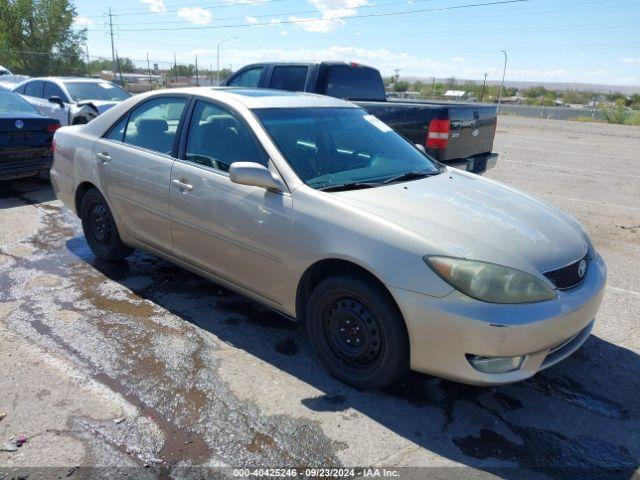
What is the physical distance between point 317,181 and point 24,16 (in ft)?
139

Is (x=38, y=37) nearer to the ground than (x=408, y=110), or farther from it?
farther from it

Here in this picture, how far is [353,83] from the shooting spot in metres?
8.33

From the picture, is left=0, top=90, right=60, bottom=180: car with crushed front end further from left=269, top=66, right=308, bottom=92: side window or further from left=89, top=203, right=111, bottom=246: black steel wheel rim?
left=269, top=66, right=308, bottom=92: side window

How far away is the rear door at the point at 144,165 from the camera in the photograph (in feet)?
13.4

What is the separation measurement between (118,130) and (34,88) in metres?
9.23

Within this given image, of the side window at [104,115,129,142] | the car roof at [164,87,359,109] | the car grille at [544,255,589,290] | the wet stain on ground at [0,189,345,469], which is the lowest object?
the wet stain on ground at [0,189,345,469]

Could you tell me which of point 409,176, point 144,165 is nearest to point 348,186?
point 409,176

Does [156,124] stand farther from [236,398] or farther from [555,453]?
[555,453]

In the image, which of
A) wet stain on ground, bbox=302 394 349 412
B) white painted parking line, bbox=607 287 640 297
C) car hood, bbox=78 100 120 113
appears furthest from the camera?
car hood, bbox=78 100 120 113

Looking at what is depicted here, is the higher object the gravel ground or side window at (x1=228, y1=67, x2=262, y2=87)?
side window at (x1=228, y1=67, x2=262, y2=87)

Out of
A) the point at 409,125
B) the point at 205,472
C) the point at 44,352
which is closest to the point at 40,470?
the point at 205,472

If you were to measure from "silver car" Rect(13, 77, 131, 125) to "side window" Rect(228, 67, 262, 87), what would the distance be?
353cm

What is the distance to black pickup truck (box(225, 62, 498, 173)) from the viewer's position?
6.39 metres

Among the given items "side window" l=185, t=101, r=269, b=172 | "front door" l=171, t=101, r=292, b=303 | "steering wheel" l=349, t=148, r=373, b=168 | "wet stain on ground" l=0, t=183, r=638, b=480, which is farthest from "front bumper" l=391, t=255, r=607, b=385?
"side window" l=185, t=101, r=269, b=172
